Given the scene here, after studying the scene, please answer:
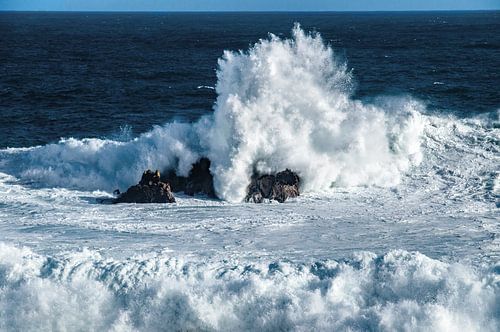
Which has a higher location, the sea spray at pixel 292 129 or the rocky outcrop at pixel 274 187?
the sea spray at pixel 292 129

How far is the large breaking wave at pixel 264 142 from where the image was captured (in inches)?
886

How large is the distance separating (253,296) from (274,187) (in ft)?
24.7

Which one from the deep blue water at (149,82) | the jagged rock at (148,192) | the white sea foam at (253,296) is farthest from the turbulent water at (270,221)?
the deep blue water at (149,82)

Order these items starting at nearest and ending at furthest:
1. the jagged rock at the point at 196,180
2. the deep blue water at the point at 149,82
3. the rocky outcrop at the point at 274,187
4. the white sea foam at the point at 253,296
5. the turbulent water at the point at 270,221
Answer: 1. the white sea foam at the point at 253,296
2. the turbulent water at the point at 270,221
3. the rocky outcrop at the point at 274,187
4. the jagged rock at the point at 196,180
5. the deep blue water at the point at 149,82

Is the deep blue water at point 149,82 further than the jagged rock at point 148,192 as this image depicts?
Yes

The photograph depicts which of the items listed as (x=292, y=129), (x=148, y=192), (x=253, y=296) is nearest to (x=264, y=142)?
(x=292, y=129)

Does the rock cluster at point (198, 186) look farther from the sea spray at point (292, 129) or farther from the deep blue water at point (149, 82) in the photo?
the deep blue water at point (149, 82)

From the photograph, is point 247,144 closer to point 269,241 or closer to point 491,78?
point 269,241

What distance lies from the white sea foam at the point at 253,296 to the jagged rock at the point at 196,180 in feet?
20.9

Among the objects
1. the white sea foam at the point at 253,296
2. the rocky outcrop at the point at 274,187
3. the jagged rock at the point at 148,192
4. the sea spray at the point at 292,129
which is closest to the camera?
the white sea foam at the point at 253,296

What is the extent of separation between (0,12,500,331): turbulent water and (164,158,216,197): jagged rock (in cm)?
31

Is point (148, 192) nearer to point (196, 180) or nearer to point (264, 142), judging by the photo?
point (196, 180)

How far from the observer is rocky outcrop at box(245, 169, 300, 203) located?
69.8ft

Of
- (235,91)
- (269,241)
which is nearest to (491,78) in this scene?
(235,91)
